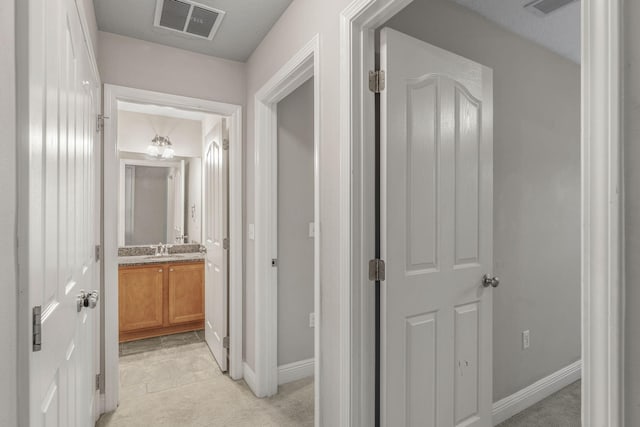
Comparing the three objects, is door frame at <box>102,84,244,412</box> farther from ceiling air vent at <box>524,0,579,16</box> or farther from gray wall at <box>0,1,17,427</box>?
ceiling air vent at <box>524,0,579,16</box>

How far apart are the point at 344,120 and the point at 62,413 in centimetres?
146

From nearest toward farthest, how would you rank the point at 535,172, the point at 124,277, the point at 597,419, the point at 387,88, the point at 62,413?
1. the point at 597,419
2. the point at 62,413
3. the point at 387,88
4. the point at 535,172
5. the point at 124,277

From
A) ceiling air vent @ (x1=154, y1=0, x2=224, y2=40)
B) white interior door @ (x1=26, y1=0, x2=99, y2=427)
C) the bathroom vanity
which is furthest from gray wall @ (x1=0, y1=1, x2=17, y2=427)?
the bathroom vanity

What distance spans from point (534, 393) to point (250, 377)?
1.97 metres

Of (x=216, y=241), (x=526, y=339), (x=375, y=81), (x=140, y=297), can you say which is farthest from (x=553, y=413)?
(x=140, y=297)

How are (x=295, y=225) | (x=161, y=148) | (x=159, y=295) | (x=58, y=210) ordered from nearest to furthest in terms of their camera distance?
(x=58, y=210) → (x=295, y=225) → (x=159, y=295) → (x=161, y=148)

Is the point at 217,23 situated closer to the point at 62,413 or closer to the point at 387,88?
the point at 387,88

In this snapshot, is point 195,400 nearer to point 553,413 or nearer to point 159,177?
point 553,413

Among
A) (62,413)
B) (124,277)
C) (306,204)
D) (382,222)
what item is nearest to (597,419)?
(382,222)

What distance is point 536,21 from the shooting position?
2084 millimetres

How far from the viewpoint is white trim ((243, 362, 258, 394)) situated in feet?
7.97

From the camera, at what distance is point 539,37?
224cm

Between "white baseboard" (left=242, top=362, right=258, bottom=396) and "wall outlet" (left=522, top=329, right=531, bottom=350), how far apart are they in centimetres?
186

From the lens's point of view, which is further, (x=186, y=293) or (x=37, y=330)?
(x=186, y=293)
